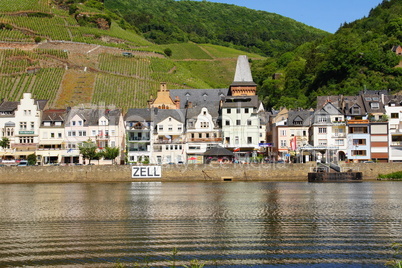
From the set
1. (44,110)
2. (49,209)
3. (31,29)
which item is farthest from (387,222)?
(31,29)

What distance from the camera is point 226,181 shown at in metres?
81.9

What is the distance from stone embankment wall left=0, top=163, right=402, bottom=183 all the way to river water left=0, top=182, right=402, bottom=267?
70.9ft

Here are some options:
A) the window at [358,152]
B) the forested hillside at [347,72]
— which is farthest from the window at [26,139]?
the forested hillside at [347,72]

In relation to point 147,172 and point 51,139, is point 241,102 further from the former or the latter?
point 51,139

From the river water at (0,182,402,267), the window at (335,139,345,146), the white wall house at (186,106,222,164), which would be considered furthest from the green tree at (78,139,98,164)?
the window at (335,139,345,146)

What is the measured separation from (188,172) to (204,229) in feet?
152

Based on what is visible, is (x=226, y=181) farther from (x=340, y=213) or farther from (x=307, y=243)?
(x=307, y=243)

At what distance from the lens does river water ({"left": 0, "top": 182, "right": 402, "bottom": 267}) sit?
27812mm

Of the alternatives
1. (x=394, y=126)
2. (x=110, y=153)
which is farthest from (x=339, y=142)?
(x=110, y=153)

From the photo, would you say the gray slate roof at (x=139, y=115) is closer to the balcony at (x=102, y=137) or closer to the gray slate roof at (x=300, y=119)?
the balcony at (x=102, y=137)

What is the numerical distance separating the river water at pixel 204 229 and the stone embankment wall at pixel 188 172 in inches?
851

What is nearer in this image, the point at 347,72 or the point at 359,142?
the point at 359,142

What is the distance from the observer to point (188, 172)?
271 feet

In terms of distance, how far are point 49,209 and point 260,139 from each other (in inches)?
2389
